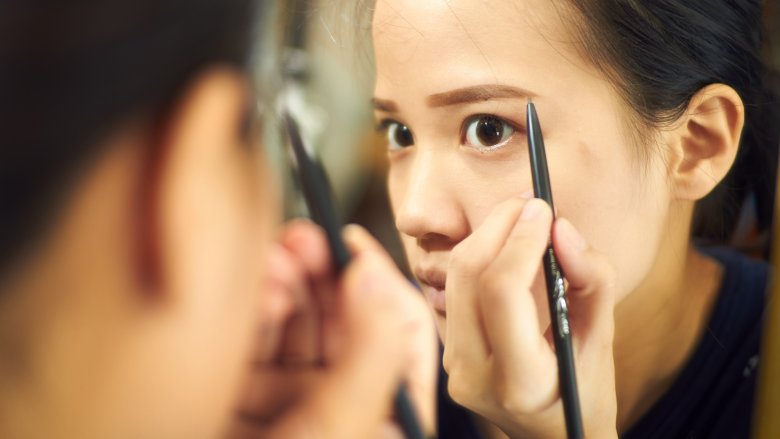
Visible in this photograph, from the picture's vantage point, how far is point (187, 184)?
242 mm

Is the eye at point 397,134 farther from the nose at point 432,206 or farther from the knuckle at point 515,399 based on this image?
the knuckle at point 515,399

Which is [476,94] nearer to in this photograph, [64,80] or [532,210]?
[532,210]

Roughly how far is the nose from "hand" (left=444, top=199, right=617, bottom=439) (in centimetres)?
1

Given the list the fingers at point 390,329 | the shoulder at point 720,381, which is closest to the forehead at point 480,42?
the fingers at point 390,329

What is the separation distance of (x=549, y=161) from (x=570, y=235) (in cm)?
4

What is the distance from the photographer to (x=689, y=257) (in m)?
0.51

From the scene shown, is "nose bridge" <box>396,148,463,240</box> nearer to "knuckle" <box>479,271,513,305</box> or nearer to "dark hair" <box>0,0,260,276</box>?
"knuckle" <box>479,271,513,305</box>

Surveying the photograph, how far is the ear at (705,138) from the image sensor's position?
44 centimetres

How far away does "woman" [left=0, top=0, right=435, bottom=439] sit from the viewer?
214 millimetres

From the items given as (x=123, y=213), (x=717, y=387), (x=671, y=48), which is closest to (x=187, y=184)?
(x=123, y=213)

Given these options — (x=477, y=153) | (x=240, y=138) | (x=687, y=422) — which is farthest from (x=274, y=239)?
(x=687, y=422)

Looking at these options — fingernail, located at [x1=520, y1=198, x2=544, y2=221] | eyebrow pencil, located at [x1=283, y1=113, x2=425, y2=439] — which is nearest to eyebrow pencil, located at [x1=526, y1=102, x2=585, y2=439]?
fingernail, located at [x1=520, y1=198, x2=544, y2=221]

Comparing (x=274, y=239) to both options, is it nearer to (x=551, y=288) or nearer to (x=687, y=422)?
(x=551, y=288)

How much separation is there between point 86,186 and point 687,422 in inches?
15.2
